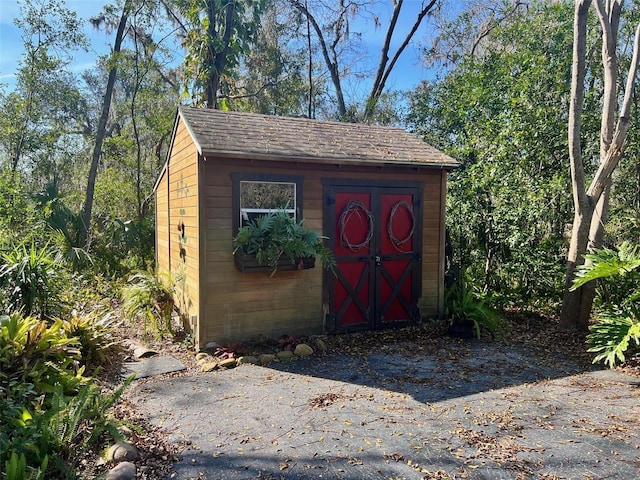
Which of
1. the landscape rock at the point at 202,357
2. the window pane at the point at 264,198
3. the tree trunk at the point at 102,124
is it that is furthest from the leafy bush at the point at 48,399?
the tree trunk at the point at 102,124

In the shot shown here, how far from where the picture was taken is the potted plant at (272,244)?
5.18m

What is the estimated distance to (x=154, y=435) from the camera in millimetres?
3221

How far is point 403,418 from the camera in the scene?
11.7 ft

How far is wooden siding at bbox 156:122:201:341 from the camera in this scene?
17.6ft

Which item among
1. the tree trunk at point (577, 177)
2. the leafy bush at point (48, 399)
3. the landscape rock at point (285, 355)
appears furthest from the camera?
the tree trunk at point (577, 177)

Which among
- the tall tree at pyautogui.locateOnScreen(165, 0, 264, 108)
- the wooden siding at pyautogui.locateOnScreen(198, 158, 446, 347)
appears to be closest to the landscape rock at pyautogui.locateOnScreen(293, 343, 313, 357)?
the wooden siding at pyautogui.locateOnScreen(198, 158, 446, 347)

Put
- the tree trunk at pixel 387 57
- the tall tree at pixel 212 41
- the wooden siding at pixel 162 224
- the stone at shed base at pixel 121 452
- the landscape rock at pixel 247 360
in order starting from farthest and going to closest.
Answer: the tree trunk at pixel 387 57 → the tall tree at pixel 212 41 → the wooden siding at pixel 162 224 → the landscape rock at pixel 247 360 → the stone at shed base at pixel 121 452

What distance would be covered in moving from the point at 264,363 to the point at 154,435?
1.90 metres

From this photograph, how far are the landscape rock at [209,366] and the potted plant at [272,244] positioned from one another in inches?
45.3

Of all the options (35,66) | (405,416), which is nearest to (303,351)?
(405,416)

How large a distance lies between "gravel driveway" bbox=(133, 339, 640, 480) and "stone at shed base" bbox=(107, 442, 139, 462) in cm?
31

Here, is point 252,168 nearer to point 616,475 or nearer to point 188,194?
point 188,194

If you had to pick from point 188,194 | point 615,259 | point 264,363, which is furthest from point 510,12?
point 264,363

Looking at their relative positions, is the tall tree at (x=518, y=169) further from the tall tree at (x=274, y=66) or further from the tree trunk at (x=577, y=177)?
the tall tree at (x=274, y=66)
